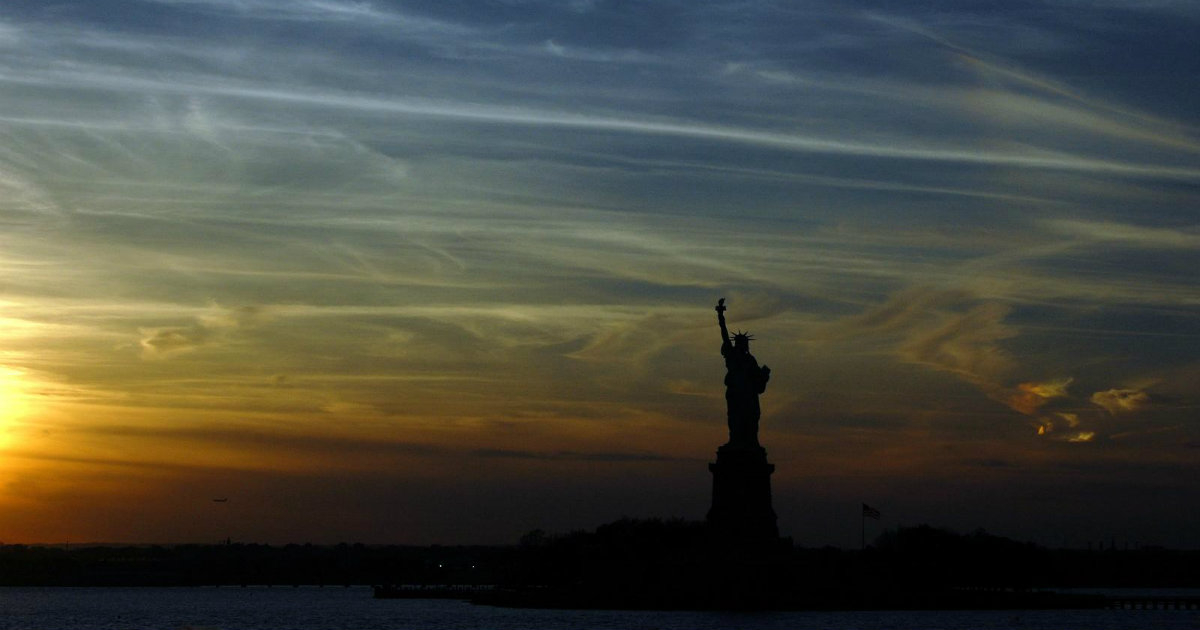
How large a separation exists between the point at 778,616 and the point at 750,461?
777cm

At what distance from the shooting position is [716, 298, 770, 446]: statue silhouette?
7844cm

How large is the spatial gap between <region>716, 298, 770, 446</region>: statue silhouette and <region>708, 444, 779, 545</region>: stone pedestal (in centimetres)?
82

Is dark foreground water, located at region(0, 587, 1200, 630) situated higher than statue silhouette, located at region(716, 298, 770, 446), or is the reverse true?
statue silhouette, located at region(716, 298, 770, 446)

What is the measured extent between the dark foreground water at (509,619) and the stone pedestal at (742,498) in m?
3.84

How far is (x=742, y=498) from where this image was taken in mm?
76500

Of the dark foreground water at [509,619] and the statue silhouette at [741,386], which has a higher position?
the statue silhouette at [741,386]

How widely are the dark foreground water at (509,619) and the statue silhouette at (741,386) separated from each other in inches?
338

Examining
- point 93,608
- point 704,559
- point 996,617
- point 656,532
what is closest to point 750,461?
point 704,559

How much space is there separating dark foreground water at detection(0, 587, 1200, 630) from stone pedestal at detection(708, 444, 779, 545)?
384 centimetres

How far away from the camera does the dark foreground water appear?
71688 millimetres

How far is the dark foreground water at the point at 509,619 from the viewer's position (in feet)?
235

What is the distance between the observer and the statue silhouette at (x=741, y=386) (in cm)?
7844

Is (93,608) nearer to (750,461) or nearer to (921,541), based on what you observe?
(921,541)

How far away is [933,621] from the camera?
7712cm
